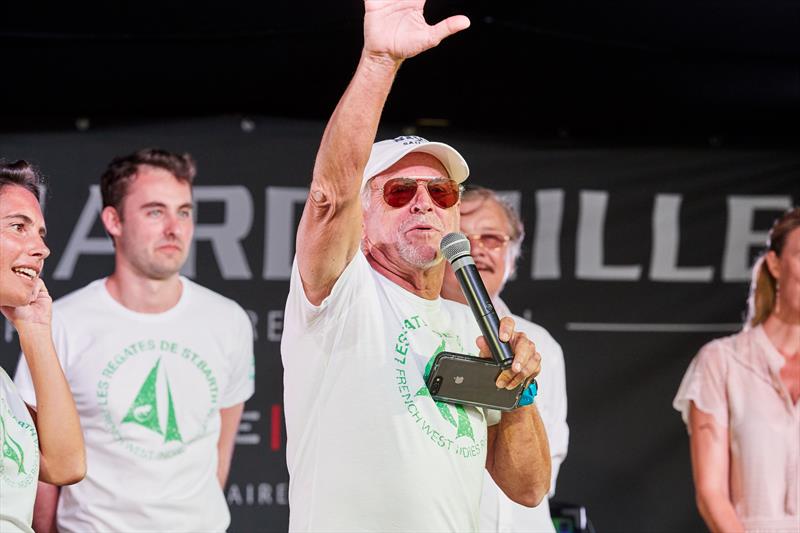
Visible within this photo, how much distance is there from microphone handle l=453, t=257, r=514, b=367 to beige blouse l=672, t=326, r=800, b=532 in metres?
1.77

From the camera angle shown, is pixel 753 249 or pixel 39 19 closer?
pixel 39 19

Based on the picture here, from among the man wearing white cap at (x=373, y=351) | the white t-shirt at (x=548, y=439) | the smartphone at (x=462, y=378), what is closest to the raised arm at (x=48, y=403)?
the man wearing white cap at (x=373, y=351)

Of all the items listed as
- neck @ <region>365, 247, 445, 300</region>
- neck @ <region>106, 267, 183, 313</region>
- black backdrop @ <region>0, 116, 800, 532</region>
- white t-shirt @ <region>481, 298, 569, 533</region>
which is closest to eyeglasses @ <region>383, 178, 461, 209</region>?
neck @ <region>365, 247, 445, 300</region>

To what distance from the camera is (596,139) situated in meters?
4.78

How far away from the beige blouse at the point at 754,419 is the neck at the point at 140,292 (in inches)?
73.2

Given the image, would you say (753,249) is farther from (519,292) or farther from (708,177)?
(519,292)

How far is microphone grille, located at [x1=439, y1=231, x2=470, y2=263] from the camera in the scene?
7.62 ft

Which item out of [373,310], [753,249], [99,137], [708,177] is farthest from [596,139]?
[373,310]

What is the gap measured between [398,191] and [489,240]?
1.24 metres

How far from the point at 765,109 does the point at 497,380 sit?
110 inches

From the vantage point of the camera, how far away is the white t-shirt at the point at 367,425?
2.31 meters

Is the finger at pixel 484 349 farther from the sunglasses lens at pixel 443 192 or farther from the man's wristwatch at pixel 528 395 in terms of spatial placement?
the sunglasses lens at pixel 443 192

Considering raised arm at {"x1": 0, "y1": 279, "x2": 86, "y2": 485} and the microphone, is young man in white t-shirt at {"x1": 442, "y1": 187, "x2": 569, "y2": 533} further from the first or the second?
raised arm at {"x1": 0, "y1": 279, "x2": 86, "y2": 485}

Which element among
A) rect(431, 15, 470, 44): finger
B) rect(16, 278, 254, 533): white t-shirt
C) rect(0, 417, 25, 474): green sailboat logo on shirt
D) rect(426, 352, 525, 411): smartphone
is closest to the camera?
rect(431, 15, 470, 44): finger
